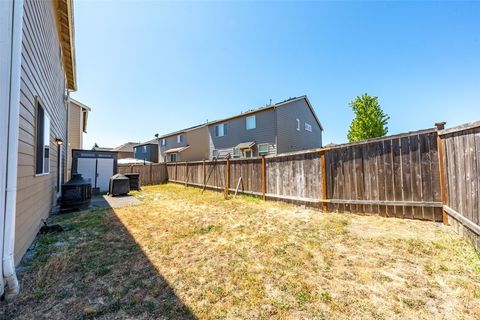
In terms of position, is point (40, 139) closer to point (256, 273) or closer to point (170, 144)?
point (256, 273)

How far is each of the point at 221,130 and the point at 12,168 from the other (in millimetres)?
18243

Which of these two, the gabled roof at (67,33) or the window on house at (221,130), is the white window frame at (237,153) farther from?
the gabled roof at (67,33)

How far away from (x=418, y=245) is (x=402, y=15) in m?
8.88

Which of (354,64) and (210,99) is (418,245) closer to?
(354,64)

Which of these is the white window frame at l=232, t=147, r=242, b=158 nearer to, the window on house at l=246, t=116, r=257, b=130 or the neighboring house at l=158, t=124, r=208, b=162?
the window on house at l=246, t=116, r=257, b=130

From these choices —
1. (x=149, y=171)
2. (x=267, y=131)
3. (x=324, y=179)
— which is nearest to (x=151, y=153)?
(x=149, y=171)

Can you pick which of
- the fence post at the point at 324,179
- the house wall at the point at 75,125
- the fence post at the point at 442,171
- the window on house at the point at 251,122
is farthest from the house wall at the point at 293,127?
the house wall at the point at 75,125

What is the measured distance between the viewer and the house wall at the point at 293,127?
52.6ft

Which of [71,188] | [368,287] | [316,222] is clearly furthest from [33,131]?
[316,222]

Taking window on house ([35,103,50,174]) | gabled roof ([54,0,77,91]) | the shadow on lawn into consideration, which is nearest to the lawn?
the shadow on lawn

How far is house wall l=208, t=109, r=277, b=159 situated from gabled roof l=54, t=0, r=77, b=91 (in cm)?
1187

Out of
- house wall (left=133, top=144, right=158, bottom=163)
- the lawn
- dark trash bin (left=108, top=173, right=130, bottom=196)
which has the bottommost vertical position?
the lawn

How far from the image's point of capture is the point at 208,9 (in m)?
8.25

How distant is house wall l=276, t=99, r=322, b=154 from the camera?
16.0m
